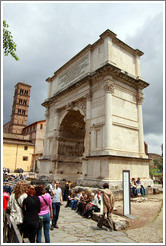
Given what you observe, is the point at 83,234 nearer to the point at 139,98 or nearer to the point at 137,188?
the point at 137,188

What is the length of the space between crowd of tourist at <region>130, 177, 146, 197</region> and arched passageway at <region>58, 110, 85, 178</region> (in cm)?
775

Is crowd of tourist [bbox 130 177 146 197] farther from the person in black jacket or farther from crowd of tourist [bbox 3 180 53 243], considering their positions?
the person in black jacket

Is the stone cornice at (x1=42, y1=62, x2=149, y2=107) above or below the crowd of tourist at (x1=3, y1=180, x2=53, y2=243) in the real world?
above

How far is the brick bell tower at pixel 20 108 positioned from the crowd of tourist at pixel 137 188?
51.7m

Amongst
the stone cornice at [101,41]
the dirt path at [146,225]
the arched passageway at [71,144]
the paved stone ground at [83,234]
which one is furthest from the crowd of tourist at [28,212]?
the arched passageway at [71,144]

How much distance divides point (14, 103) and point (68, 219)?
60623 mm

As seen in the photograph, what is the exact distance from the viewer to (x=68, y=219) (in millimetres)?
6898

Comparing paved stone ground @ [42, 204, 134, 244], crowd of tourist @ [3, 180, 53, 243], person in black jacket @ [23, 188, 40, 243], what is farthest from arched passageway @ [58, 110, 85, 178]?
person in black jacket @ [23, 188, 40, 243]

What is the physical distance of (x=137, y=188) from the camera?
1059 centimetres

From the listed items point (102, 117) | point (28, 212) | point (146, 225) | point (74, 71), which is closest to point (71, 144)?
point (102, 117)

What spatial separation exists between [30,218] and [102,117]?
8.84 meters

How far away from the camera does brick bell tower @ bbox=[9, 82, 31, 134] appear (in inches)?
2286

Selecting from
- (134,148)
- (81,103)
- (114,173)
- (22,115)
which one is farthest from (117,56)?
(22,115)

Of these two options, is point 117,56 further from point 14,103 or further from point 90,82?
point 14,103
